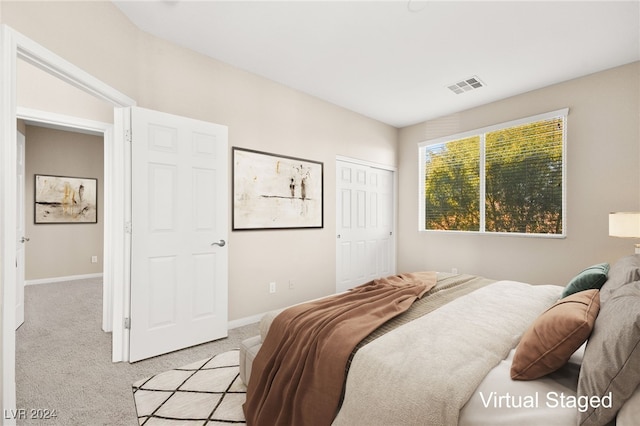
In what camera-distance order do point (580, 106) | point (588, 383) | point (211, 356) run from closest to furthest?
point (588, 383)
point (211, 356)
point (580, 106)

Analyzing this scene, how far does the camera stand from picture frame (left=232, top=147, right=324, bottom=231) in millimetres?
3301

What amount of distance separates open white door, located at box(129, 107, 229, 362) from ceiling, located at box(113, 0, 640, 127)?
2.73 ft

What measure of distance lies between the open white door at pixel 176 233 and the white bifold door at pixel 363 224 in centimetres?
193

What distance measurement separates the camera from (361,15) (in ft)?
7.97

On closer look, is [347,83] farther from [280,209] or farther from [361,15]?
A: [280,209]

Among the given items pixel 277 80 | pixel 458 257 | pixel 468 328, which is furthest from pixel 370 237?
pixel 468 328

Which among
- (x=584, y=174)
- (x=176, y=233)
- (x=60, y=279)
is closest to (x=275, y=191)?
(x=176, y=233)

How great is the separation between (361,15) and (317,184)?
6.84 feet

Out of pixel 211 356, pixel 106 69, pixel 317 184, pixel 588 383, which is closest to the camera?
pixel 588 383

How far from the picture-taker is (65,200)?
5.48 meters

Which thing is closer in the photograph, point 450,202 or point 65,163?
point 450,202

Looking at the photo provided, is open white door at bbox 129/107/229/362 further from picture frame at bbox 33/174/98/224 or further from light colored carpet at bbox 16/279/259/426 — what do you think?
picture frame at bbox 33/174/98/224

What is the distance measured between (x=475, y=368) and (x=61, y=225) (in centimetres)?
684

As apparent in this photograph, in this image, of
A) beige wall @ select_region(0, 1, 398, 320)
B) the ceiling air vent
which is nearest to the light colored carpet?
beige wall @ select_region(0, 1, 398, 320)
